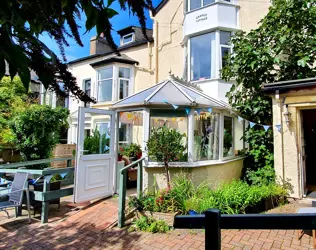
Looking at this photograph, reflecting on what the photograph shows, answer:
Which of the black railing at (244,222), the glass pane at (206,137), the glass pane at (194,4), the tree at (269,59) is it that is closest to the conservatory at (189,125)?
the glass pane at (206,137)

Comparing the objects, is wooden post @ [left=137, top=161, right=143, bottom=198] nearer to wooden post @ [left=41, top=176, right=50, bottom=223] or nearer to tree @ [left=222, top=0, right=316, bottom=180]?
wooden post @ [left=41, top=176, right=50, bottom=223]

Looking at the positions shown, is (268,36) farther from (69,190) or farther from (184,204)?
(69,190)

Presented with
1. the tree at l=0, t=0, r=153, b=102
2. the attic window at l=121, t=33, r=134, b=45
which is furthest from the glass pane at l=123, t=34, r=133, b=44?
the tree at l=0, t=0, r=153, b=102

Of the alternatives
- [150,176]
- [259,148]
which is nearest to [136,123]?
[150,176]

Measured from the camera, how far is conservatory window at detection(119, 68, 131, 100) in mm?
14789

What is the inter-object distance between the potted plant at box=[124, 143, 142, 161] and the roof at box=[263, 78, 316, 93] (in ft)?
18.4

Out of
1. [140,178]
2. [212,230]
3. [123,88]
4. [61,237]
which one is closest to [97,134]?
[140,178]

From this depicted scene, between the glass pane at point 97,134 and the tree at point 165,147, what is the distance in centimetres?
160

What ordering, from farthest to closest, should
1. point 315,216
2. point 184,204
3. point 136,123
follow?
point 136,123
point 184,204
point 315,216

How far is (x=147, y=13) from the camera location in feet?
4.03

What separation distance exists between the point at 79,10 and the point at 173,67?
490 inches

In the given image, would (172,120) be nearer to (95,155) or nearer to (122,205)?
(95,155)

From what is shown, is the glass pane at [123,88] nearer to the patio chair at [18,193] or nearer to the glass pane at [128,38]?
the glass pane at [128,38]

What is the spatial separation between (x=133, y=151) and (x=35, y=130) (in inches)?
155
